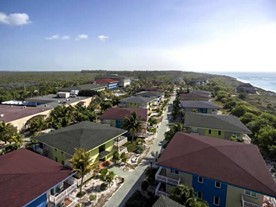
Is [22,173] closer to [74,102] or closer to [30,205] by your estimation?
[30,205]

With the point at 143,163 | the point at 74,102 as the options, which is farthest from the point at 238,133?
the point at 74,102

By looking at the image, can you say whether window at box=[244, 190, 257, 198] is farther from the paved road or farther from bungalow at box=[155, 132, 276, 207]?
the paved road

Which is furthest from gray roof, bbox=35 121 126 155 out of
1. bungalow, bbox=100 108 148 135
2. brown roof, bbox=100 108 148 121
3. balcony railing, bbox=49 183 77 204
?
brown roof, bbox=100 108 148 121

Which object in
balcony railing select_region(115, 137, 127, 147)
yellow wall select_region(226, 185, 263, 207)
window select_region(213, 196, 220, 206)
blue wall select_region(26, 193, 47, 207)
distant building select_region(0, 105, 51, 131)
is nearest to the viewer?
blue wall select_region(26, 193, 47, 207)

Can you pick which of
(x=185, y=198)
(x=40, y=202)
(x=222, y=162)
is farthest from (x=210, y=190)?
(x=40, y=202)

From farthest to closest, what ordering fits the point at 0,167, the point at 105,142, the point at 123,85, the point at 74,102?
the point at 123,85, the point at 74,102, the point at 105,142, the point at 0,167

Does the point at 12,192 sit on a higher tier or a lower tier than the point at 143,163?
higher

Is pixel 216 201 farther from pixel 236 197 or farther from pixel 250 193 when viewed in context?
pixel 250 193

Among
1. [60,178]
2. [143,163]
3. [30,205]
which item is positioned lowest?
[143,163]
